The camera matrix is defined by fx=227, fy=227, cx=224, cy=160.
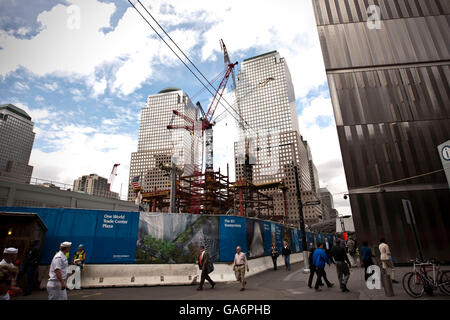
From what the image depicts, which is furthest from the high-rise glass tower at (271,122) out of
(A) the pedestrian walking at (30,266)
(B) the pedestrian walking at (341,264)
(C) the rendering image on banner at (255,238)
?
(A) the pedestrian walking at (30,266)

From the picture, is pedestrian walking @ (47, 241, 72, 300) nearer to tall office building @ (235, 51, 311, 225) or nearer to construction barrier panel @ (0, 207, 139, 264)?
construction barrier panel @ (0, 207, 139, 264)

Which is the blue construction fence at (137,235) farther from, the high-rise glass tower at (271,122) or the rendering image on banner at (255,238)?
the high-rise glass tower at (271,122)

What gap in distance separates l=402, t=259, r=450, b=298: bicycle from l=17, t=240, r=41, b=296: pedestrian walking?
43.0ft

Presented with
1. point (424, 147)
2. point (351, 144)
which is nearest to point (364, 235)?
point (351, 144)

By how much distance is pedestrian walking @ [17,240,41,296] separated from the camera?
8.70m

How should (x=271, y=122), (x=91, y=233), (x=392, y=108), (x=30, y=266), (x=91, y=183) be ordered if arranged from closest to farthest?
(x=30, y=266), (x=91, y=233), (x=392, y=108), (x=271, y=122), (x=91, y=183)

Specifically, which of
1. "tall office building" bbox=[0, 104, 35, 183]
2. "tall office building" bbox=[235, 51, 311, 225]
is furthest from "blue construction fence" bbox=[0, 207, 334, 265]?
"tall office building" bbox=[235, 51, 311, 225]

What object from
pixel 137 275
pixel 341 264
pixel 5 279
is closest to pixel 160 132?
pixel 137 275

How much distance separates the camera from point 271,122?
158125 millimetres

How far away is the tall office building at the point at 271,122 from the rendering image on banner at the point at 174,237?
118762mm

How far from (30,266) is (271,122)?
157449 mm

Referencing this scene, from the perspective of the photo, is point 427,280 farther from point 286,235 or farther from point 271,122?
point 271,122

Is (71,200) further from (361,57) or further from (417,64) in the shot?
(417,64)

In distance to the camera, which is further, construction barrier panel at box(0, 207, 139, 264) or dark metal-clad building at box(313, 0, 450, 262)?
dark metal-clad building at box(313, 0, 450, 262)
